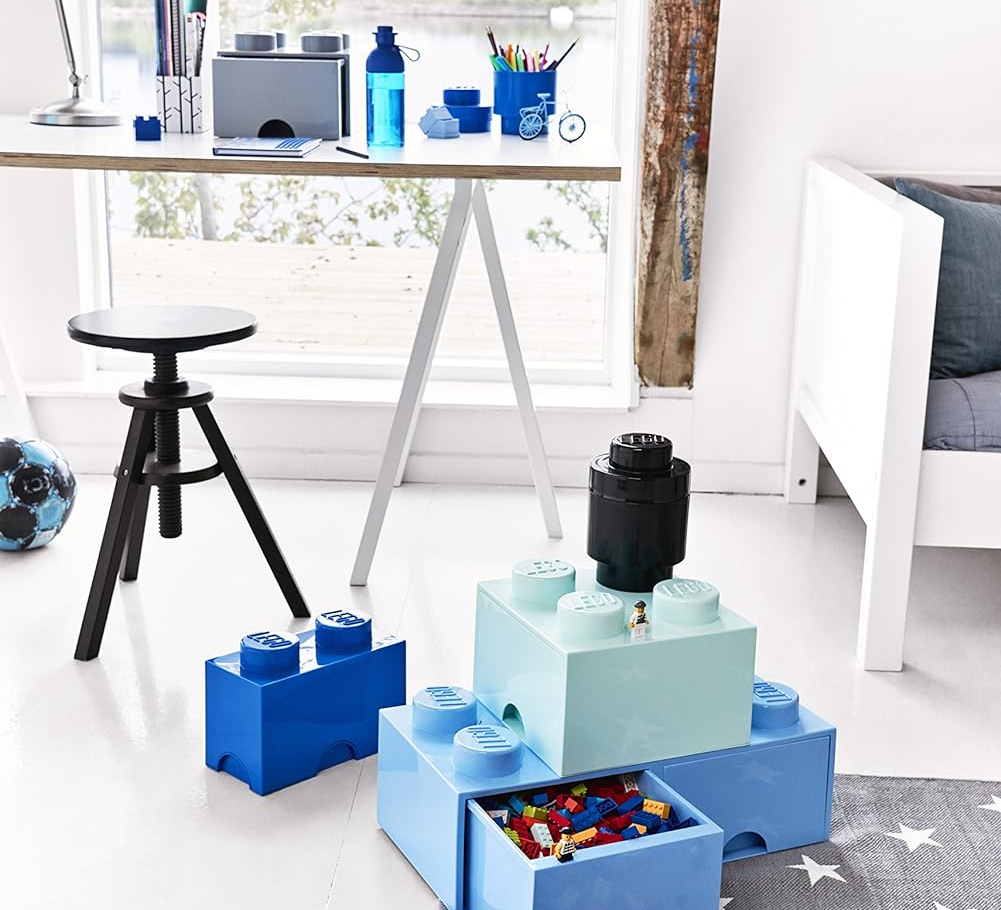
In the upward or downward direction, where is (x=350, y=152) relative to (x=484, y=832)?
upward

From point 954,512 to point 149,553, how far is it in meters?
1.53

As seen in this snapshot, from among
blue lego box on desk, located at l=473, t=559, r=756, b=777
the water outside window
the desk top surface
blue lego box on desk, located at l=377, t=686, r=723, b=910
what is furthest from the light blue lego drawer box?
the water outside window

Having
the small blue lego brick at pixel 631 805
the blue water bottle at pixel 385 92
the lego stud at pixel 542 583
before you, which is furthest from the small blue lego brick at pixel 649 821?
the blue water bottle at pixel 385 92

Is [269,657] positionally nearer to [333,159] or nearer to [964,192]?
[333,159]

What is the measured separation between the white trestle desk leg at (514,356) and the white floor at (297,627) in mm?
83

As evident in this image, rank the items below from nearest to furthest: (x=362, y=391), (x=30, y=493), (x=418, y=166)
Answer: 1. (x=418, y=166)
2. (x=30, y=493)
3. (x=362, y=391)

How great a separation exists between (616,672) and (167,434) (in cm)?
105

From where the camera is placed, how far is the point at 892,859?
172 cm

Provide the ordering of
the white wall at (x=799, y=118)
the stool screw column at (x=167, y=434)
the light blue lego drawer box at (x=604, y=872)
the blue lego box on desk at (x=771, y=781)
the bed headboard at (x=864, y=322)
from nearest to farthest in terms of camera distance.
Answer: the light blue lego drawer box at (x=604, y=872) → the blue lego box on desk at (x=771, y=781) → the bed headboard at (x=864, y=322) → the stool screw column at (x=167, y=434) → the white wall at (x=799, y=118)

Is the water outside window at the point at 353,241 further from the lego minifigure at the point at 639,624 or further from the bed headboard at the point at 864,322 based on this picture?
the lego minifigure at the point at 639,624

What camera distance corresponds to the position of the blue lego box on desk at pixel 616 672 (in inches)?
61.8

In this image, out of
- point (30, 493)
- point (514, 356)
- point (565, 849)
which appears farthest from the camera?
point (514, 356)

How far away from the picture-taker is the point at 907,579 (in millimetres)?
2244

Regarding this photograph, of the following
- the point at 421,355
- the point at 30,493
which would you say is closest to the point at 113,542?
the point at 30,493
